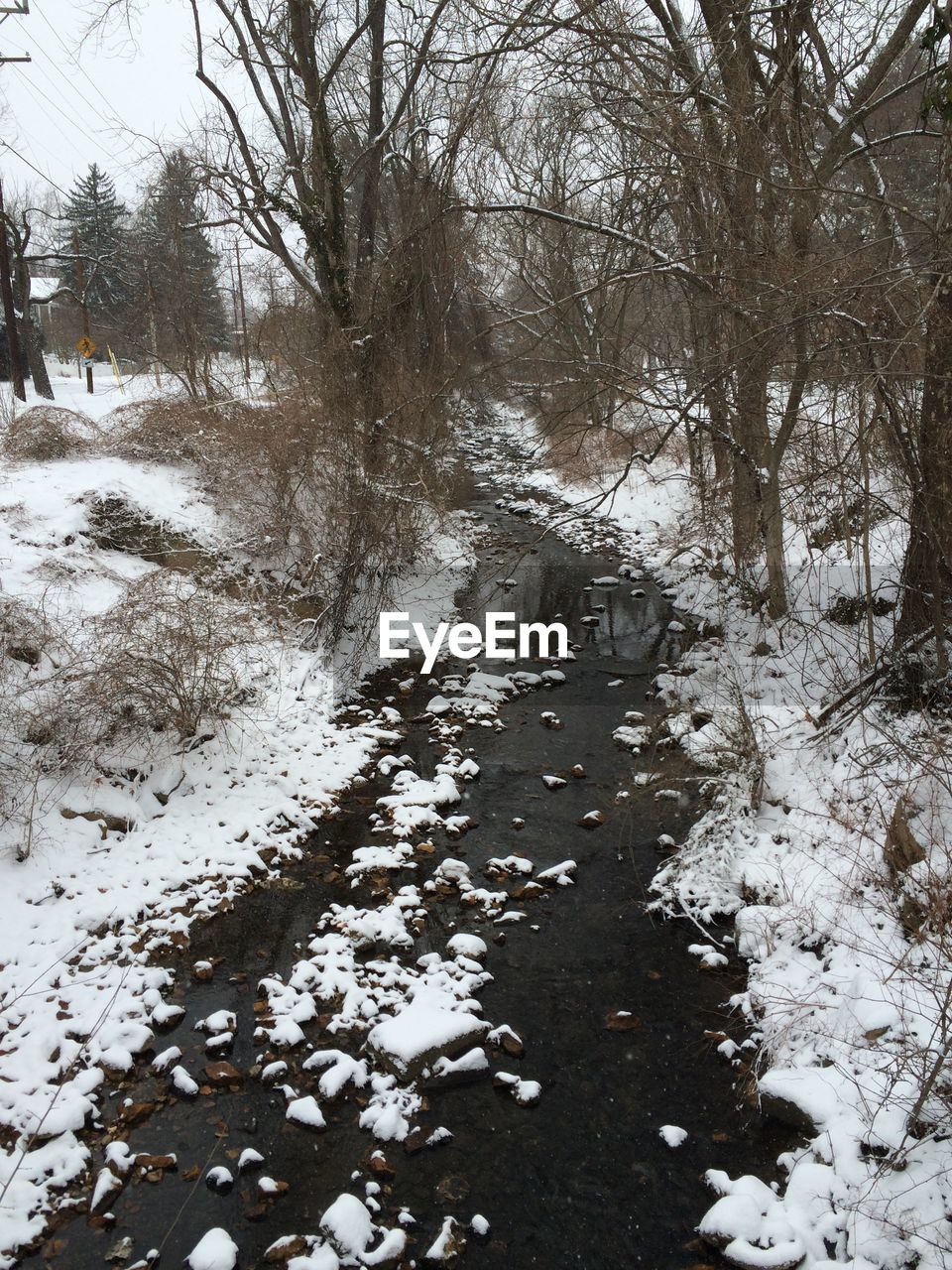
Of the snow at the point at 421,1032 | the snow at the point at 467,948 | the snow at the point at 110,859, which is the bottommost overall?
the snow at the point at 421,1032

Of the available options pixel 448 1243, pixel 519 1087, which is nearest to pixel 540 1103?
pixel 519 1087

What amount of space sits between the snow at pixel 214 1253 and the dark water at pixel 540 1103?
0.20 feet

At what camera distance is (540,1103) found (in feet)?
12.5

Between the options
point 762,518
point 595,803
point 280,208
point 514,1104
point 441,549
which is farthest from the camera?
point 441,549

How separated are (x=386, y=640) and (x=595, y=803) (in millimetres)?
4141

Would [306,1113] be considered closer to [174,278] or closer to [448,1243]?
[448,1243]

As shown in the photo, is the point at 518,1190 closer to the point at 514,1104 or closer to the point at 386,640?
the point at 514,1104

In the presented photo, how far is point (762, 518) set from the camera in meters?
7.84

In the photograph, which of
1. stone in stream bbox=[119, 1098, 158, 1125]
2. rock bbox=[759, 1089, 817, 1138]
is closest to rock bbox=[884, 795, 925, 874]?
rock bbox=[759, 1089, 817, 1138]

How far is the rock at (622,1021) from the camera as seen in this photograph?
4.26m

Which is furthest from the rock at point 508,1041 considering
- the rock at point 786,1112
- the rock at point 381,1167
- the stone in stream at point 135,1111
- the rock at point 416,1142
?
the stone in stream at point 135,1111

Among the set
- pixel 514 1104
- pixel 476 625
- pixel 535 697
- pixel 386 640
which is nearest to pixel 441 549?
pixel 476 625

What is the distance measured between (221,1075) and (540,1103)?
163 centimetres

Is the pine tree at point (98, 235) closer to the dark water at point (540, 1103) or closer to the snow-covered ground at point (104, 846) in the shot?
the snow-covered ground at point (104, 846)
